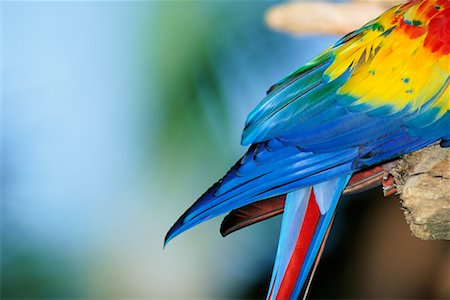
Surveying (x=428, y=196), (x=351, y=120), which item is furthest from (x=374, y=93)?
(x=428, y=196)

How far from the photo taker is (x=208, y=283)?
2129mm

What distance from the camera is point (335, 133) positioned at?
1050mm

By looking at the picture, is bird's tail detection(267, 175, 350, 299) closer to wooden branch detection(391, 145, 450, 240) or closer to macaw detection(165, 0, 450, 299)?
macaw detection(165, 0, 450, 299)

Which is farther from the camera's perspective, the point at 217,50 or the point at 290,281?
the point at 217,50

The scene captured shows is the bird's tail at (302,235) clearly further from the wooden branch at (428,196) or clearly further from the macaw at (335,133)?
the wooden branch at (428,196)

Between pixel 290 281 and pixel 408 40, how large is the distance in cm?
50

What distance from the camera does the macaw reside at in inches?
40.8

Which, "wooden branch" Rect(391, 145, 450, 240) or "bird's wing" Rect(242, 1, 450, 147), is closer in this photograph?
"wooden branch" Rect(391, 145, 450, 240)

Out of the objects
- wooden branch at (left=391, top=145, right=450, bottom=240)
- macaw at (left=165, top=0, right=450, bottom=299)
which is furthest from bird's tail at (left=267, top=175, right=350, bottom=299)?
wooden branch at (left=391, top=145, right=450, bottom=240)

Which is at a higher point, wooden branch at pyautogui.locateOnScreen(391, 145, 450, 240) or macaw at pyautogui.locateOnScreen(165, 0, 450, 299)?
macaw at pyautogui.locateOnScreen(165, 0, 450, 299)

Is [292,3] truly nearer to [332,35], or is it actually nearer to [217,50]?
[332,35]

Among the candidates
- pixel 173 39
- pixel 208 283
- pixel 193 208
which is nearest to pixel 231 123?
pixel 173 39

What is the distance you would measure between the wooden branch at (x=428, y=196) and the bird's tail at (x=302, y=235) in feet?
0.44

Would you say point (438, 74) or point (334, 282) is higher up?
point (438, 74)
